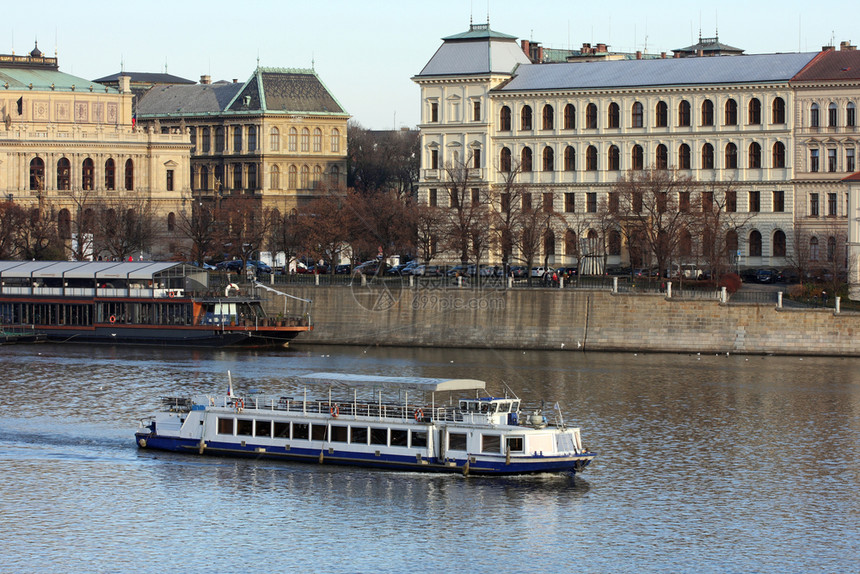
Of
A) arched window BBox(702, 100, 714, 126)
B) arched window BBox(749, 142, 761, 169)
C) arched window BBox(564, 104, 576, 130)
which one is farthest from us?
arched window BBox(564, 104, 576, 130)

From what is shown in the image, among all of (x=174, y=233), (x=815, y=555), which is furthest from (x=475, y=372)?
(x=174, y=233)

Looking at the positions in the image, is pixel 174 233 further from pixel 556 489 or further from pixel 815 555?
pixel 815 555

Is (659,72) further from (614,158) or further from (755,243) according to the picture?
(755,243)

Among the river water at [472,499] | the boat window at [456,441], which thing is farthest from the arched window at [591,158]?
the boat window at [456,441]

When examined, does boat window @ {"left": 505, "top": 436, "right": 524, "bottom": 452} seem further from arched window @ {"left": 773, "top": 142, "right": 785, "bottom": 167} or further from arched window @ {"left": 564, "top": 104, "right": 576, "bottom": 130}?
arched window @ {"left": 564, "top": 104, "right": 576, "bottom": 130}

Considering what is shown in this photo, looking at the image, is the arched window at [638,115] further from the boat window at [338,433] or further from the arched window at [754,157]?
the boat window at [338,433]

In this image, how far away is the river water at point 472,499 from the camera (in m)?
49.3

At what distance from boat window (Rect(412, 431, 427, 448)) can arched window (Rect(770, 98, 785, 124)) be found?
73.6m

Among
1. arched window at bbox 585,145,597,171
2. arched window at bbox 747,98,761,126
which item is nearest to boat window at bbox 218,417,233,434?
arched window at bbox 585,145,597,171

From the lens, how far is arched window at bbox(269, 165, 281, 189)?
170 metres

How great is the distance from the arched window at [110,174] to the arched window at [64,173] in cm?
384

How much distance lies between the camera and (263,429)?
207ft

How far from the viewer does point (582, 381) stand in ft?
278

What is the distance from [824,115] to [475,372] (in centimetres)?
4943
